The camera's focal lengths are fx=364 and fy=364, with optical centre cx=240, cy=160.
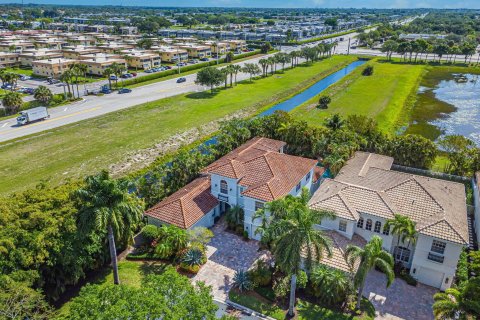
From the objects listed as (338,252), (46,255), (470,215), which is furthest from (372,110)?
(46,255)

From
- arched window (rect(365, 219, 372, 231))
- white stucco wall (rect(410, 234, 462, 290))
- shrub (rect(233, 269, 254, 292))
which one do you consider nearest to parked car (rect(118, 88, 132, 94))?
shrub (rect(233, 269, 254, 292))

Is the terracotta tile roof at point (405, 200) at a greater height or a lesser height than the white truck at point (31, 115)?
greater

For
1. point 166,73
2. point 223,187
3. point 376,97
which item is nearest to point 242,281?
point 223,187

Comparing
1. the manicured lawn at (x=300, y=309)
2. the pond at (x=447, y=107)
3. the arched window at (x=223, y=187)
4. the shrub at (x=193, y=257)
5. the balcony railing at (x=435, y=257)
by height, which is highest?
the arched window at (x=223, y=187)

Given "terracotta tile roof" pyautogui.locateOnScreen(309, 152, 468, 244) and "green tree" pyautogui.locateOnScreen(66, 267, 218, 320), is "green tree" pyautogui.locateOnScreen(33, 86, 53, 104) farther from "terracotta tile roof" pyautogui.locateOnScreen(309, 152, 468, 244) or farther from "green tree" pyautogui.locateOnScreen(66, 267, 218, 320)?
"green tree" pyautogui.locateOnScreen(66, 267, 218, 320)

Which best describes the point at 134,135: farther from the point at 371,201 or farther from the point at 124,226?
the point at 371,201

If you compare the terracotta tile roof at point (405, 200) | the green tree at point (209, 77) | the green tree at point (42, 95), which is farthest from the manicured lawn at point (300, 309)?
the green tree at point (209, 77)

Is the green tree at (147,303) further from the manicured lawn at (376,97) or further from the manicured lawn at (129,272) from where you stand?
the manicured lawn at (376,97)
